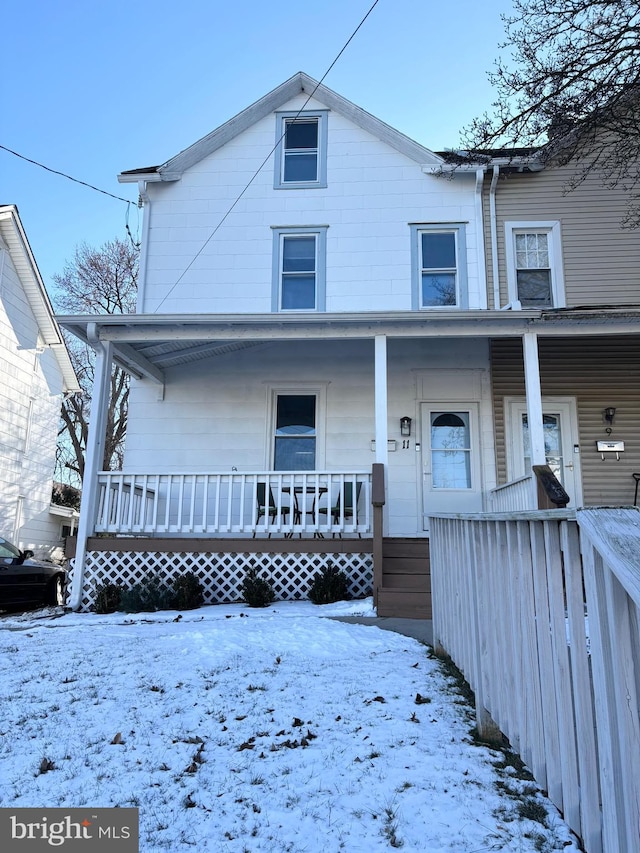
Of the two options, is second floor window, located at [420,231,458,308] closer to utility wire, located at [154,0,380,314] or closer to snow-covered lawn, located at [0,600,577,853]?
utility wire, located at [154,0,380,314]

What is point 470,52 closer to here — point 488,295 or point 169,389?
point 488,295

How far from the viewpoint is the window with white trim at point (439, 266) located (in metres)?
10.0

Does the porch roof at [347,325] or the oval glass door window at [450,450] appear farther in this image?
the oval glass door window at [450,450]

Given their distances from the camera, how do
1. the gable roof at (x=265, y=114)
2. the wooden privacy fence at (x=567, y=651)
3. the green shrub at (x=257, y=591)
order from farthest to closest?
the gable roof at (x=265, y=114) < the green shrub at (x=257, y=591) < the wooden privacy fence at (x=567, y=651)

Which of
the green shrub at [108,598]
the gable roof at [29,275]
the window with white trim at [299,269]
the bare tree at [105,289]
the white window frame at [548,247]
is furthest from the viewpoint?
the bare tree at [105,289]

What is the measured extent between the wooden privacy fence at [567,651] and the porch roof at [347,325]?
4.96 metres

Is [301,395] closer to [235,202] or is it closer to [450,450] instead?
[450,450]

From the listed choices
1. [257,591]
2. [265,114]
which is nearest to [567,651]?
[257,591]

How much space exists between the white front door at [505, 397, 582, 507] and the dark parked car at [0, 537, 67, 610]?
7.58 meters

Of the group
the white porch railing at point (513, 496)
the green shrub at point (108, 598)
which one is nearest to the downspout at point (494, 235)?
the white porch railing at point (513, 496)

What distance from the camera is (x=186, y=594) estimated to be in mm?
7359

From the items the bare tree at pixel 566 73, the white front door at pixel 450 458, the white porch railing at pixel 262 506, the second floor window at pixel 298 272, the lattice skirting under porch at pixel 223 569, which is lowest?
the lattice skirting under porch at pixel 223 569

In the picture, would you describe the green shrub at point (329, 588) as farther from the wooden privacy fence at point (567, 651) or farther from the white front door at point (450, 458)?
the wooden privacy fence at point (567, 651)

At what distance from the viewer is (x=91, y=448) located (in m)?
8.01
